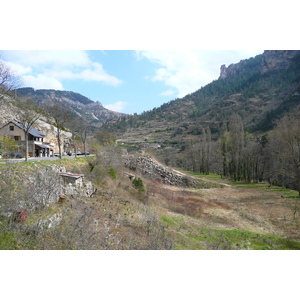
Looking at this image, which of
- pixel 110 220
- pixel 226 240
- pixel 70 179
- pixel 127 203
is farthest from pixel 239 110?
pixel 110 220

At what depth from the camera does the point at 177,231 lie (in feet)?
40.7

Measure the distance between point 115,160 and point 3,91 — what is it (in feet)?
49.3

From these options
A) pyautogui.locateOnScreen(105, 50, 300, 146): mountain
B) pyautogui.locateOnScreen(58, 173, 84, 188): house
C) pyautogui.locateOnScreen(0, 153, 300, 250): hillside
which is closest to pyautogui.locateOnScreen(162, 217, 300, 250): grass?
pyautogui.locateOnScreen(0, 153, 300, 250): hillside

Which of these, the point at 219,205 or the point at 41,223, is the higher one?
the point at 41,223

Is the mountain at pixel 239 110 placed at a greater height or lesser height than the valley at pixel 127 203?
greater

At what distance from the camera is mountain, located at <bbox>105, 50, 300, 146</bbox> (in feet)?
347

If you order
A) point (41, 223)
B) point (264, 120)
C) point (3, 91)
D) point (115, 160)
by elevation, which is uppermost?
point (264, 120)

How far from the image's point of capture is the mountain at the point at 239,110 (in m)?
106

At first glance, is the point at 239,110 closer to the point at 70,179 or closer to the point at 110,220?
the point at 70,179

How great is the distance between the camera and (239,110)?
127 meters

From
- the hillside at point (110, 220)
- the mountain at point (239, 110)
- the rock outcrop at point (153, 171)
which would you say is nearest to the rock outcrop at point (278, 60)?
the mountain at point (239, 110)

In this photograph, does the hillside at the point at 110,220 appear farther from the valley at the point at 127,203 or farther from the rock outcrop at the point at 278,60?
the rock outcrop at the point at 278,60

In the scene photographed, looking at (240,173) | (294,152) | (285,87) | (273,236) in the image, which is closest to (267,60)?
(285,87)

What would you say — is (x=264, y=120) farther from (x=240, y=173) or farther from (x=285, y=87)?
(x=240, y=173)
